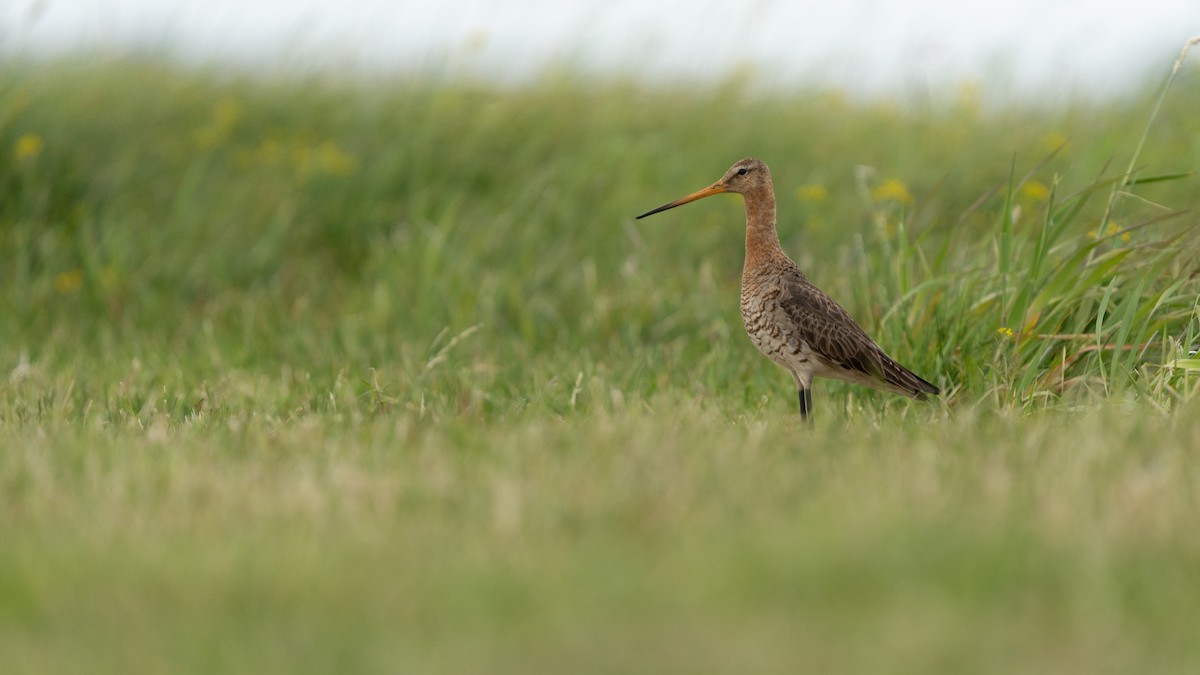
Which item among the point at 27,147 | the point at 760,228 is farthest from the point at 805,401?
the point at 27,147

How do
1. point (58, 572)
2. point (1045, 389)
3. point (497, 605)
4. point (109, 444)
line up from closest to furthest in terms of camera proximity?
point (497, 605)
point (58, 572)
point (109, 444)
point (1045, 389)

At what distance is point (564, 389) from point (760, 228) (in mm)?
1093

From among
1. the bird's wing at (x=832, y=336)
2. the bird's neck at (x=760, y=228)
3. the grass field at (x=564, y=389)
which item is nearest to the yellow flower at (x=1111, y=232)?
the grass field at (x=564, y=389)

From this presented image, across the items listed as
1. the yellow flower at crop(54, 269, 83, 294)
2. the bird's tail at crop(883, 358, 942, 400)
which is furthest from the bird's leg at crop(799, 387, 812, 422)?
the yellow flower at crop(54, 269, 83, 294)

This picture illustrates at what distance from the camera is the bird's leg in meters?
5.62

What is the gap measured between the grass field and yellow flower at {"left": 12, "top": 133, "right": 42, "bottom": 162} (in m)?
0.06

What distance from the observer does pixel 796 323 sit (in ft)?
18.0

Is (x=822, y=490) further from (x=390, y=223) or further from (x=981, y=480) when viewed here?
(x=390, y=223)

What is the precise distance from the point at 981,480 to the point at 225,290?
18.9ft

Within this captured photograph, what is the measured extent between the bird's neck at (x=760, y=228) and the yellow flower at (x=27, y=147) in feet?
17.0

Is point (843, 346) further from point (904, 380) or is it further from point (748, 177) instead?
point (748, 177)

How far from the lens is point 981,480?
13.0ft

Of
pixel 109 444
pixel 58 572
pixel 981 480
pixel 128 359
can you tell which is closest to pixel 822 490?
pixel 981 480

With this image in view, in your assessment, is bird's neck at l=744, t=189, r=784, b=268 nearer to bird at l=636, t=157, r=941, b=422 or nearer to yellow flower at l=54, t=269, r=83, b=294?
bird at l=636, t=157, r=941, b=422
